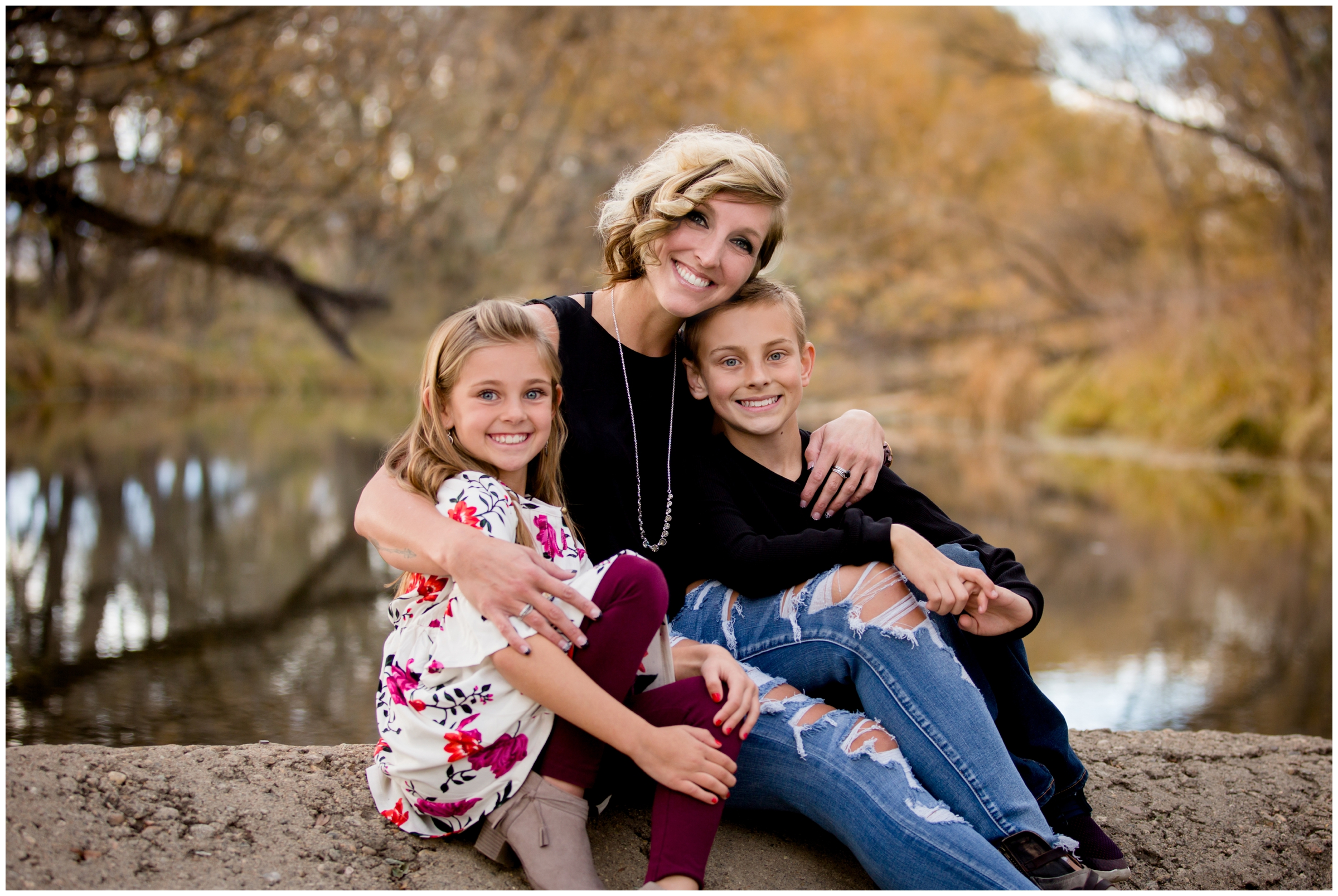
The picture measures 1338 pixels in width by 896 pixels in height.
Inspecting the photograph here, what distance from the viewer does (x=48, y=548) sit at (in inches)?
201

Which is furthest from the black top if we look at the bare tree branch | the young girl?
the bare tree branch

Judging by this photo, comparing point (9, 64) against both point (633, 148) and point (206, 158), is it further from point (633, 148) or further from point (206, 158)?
point (633, 148)

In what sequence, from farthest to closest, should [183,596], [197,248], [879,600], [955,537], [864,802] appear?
[197,248] → [183,596] → [955,537] → [879,600] → [864,802]

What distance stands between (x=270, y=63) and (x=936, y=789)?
8361mm

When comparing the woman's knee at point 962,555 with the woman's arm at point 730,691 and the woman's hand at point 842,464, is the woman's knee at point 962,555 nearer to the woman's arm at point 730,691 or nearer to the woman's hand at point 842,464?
the woman's hand at point 842,464

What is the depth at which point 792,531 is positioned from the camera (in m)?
2.20

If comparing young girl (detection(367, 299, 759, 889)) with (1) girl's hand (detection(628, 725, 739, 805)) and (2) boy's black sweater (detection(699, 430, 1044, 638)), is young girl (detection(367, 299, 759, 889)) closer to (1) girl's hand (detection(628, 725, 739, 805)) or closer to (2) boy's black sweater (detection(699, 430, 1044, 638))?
(1) girl's hand (detection(628, 725, 739, 805))

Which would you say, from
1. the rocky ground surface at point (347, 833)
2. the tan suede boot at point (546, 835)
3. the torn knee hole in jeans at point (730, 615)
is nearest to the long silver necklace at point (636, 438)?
the torn knee hole in jeans at point (730, 615)

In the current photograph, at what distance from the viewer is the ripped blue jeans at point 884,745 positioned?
172cm

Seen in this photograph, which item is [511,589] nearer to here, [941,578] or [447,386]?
[447,386]

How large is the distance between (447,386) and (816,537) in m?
0.72

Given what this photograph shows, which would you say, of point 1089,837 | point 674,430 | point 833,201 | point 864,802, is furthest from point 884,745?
point 833,201

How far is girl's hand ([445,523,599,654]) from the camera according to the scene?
1.66 meters

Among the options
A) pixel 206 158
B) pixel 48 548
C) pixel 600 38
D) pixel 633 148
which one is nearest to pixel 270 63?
pixel 206 158
